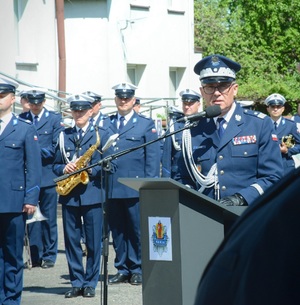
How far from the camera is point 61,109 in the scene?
1789cm

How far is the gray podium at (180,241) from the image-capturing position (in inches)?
219

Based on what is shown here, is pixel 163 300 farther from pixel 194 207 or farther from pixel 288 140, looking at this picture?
pixel 288 140

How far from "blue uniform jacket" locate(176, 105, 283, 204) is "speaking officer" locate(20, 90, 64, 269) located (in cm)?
580

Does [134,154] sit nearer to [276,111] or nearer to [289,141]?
[289,141]

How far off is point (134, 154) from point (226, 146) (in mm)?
4601

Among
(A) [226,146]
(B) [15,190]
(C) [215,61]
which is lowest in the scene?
(B) [15,190]

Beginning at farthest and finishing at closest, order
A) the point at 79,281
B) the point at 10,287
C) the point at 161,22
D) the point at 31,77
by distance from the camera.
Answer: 1. the point at 161,22
2. the point at 31,77
3. the point at 79,281
4. the point at 10,287

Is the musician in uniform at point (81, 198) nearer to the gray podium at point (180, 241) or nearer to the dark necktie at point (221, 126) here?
the dark necktie at point (221, 126)

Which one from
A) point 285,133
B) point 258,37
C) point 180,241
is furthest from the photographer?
point 258,37

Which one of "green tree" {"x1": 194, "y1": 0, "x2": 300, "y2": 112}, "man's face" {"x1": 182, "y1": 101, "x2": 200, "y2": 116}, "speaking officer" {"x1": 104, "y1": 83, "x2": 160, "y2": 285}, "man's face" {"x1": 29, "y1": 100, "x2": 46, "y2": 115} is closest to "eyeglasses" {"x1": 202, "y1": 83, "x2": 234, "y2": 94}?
"speaking officer" {"x1": 104, "y1": 83, "x2": 160, "y2": 285}

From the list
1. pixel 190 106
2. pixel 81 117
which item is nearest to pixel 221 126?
pixel 81 117

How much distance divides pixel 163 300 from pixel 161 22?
23.8m

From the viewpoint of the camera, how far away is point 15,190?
28.8ft

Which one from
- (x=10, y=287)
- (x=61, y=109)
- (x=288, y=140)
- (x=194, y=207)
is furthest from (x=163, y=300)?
(x=61, y=109)
